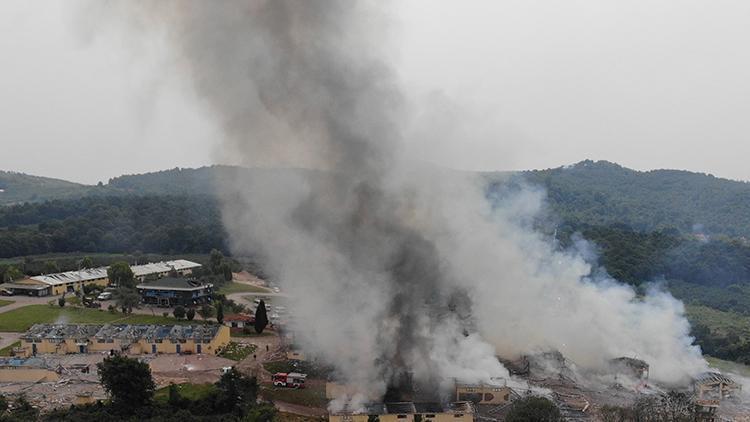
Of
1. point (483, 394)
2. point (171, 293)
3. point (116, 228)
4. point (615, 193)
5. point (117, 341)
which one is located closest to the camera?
point (483, 394)

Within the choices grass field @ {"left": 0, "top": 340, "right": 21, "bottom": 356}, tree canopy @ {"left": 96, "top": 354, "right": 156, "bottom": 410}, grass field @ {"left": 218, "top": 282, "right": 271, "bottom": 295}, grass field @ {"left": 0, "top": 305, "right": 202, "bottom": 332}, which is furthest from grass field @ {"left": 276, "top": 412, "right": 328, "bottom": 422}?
grass field @ {"left": 218, "top": 282, "right": 271, "bottom": 295}

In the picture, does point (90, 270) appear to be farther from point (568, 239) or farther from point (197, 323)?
point (568, 239)

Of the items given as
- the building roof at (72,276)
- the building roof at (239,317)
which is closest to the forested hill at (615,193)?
the building roof at (72,276)

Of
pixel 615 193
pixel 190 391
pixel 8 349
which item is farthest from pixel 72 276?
pixel 615 193

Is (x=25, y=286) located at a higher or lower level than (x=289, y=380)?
higher

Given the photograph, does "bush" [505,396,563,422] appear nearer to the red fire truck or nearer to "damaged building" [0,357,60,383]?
the red fire truck

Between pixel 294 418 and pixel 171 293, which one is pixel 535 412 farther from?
pixel 171 293

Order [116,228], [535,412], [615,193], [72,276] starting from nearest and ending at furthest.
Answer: [535,412], [72,276], [116,228], [615,193]
